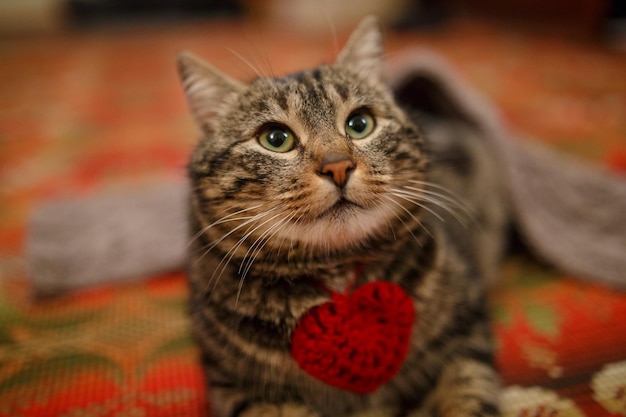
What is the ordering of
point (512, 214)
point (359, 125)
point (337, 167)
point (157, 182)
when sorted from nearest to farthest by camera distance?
point (337, 167), point (359, 125), point (512, 214), point (157, 182)

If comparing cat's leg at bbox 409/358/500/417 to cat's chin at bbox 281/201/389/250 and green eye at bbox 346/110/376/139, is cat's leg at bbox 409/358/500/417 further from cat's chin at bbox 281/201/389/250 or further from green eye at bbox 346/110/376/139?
green eye at bbox 346/110/376/139

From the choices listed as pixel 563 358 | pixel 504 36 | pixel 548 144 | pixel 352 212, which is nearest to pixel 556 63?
pixel 504 36

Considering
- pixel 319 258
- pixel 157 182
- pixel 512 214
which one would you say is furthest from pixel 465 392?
pixel 157 182

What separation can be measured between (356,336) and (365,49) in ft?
1.81

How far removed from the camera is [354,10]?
4430 mm

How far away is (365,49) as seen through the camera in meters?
0.91

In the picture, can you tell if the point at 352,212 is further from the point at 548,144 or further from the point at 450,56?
the point at 450,56

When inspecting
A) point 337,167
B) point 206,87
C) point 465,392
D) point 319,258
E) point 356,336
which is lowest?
point 465,392

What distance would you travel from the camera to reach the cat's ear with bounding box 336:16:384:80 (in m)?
0.89

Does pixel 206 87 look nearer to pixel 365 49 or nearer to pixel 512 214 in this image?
pixel 365 49

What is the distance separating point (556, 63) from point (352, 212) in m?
2.44

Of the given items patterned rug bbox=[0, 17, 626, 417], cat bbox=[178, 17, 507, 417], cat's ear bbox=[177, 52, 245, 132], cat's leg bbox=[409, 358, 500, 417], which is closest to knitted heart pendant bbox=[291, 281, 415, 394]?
cat bbox=[178, 17, 507, 417]

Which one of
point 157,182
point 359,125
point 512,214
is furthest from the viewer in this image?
point 157,182

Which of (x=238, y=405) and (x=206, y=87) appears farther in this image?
(x=206, y=87)
